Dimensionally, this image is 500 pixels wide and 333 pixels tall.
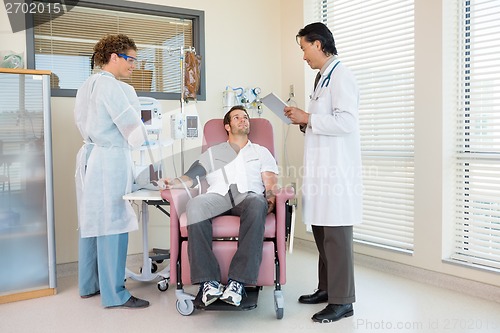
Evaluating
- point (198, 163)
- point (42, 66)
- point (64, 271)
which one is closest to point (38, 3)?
point (42, 66)

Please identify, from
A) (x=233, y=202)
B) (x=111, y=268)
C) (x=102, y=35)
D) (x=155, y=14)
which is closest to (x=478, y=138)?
(x=233, y=202)

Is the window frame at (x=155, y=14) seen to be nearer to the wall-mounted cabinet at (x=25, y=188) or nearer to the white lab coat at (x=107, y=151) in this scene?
the wall-mounted cabinet at (x=25, y=188)

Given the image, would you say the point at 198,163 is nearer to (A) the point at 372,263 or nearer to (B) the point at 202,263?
(B) the point at 202,263

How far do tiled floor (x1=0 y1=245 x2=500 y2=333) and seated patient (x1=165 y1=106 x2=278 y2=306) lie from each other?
0.80ft

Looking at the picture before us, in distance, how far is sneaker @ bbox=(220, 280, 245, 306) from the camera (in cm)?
242

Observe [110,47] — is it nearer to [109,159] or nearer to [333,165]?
[109,159]

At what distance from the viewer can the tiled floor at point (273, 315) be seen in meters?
2.47

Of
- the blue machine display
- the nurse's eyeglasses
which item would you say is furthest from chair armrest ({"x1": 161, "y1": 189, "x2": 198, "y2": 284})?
the nurse's eyeglasses

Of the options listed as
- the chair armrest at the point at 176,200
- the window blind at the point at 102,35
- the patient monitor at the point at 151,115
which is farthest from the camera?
the window blind at the point at 102,35

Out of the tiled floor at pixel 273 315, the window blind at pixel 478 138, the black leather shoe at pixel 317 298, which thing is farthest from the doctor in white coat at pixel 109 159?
the window blind at pixel 478 138

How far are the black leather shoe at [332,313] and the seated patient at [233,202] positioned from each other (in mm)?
403

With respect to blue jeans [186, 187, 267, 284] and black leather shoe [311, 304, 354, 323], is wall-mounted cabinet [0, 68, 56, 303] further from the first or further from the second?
black leather shoe [311, 304, 354, 323]

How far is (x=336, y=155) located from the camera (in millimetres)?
2490

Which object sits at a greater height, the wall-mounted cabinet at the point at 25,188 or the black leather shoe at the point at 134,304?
the wall-mounted cabinet at the point at 25,188
